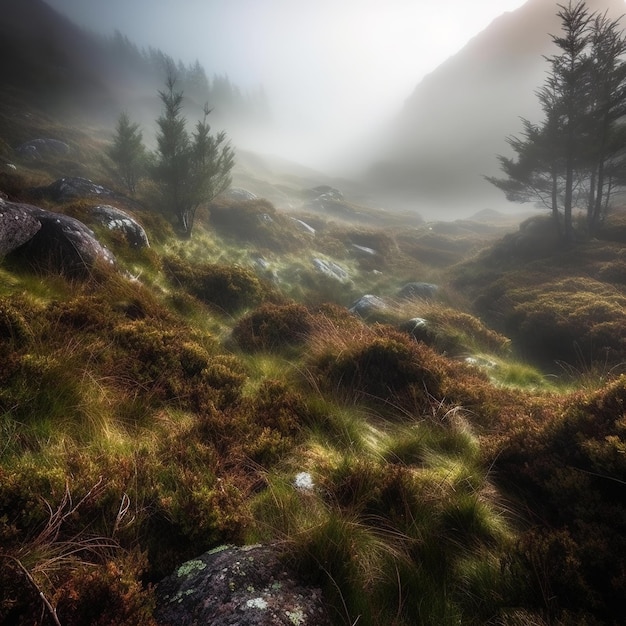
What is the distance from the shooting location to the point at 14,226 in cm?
616

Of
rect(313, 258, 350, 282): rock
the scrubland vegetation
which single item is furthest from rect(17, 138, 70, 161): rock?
the scrubland vegetation

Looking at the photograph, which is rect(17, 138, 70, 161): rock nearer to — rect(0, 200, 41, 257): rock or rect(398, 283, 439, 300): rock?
rect(0, 200, 41, 257): rock

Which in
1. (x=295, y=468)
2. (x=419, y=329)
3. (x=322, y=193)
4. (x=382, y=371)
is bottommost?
(x=419, y=329)

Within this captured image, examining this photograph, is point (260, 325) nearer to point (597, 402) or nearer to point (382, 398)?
point (382, 398)

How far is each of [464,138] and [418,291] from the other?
15691 cm

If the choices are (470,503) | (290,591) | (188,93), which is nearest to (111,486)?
(290,591)

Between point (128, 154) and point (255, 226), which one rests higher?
point (128, 154)

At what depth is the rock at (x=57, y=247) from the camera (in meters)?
6.26

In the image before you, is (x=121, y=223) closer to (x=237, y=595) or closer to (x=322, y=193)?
(x=237, y=595)

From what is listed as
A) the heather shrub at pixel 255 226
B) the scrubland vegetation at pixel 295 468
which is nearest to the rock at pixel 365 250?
the heather shrub at pixel 255 226

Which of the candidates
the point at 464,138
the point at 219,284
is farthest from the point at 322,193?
the point at 464,138

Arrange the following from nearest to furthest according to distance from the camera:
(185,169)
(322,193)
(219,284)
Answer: (219,284) → (185,169) → (322,193)

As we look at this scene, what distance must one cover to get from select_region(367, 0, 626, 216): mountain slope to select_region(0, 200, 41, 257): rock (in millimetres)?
72728

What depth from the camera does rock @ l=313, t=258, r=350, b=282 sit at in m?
18.0
